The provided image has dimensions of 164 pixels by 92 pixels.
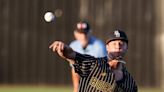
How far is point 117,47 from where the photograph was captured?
6051 mm

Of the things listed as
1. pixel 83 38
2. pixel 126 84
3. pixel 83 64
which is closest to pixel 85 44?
pixel 83 38

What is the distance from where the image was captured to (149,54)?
17141 mm

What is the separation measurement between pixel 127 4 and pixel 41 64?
2.49 meters

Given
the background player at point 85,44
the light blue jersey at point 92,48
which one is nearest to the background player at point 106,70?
the light blue jersey at point 92,48

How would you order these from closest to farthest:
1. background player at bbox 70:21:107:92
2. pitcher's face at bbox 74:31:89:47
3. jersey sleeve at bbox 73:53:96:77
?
jersey sleeve at bbox 73:53:96:77
background player at bbox 70:21:107:92
pitcher's face at bbox 74:31:89:47

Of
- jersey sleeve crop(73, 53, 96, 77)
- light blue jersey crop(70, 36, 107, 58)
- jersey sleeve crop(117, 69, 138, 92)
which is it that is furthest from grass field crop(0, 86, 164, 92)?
jersey sleeve crop(73, 53, 96, 77)

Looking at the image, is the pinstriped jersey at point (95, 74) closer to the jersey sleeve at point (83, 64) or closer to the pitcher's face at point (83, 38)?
the jersey sleeve at point (83, 64)

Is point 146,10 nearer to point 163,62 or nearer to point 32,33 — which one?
point 163,62

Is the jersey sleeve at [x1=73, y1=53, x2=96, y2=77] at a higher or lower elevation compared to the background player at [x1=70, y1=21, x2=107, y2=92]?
lower

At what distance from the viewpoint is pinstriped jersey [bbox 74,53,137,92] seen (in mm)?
5727

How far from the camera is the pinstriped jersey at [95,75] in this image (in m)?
5.73

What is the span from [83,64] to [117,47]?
0.46m

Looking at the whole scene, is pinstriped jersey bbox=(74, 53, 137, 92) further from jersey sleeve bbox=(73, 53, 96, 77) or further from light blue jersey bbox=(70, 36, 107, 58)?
light blue jersey bbox=(70, 36, 107, 58)

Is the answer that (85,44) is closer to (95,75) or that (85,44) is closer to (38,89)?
(95,75)
